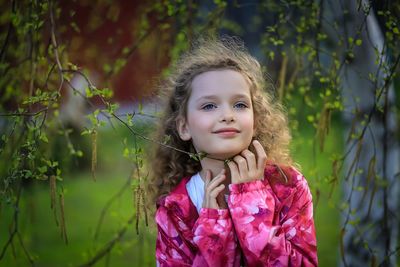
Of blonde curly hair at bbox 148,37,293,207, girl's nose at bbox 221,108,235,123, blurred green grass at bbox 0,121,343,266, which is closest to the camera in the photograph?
girl's nose at bbox 221,108,235,123

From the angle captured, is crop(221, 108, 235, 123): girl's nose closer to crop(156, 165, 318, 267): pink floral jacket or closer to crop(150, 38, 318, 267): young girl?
crop(150, 38, 318, 267): young girl

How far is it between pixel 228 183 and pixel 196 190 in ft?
0.43

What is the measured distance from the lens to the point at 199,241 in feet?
6.37

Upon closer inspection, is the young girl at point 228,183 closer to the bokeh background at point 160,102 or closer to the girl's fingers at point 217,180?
the girl's fingers at point 217,180

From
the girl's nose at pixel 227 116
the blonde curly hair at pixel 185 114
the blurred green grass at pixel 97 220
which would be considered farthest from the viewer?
the blurred green grass at pixel 97 220

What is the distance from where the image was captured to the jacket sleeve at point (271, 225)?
1.91 meters

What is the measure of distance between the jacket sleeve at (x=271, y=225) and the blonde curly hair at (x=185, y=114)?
22 centimetres

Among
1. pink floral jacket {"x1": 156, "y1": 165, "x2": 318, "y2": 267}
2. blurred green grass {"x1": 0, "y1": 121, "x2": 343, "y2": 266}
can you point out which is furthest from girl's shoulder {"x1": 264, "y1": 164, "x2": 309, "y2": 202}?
blurred green grass {"x1": 0, "y1": 121, "x2": 343, "y2": 266}

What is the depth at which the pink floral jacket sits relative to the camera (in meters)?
1.92

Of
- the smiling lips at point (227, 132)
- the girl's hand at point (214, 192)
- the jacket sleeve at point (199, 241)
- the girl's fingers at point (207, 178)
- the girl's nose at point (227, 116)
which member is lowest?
the jacket sleeve at point (199, 241)

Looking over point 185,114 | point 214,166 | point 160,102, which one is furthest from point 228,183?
point 160,102

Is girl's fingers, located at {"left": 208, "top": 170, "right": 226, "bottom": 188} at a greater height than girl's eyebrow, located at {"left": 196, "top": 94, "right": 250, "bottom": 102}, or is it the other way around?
girl's eyebrow, located at {"left": 196, "top": 94, "right": 250, "bottom": 102}

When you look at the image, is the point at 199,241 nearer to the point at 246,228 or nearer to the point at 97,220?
the point at 246,228

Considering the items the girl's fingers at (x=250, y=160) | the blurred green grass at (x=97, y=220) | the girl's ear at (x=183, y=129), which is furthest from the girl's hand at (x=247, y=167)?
the blurred green grass at (x=97, y=220)
